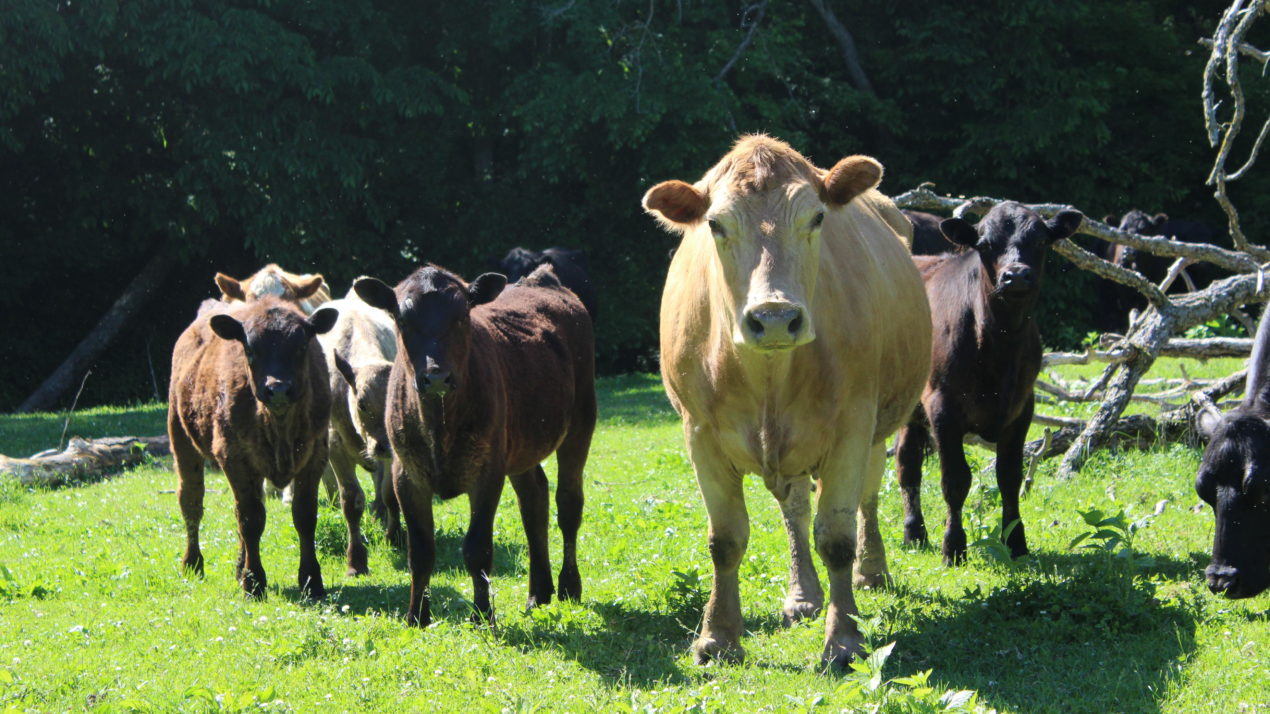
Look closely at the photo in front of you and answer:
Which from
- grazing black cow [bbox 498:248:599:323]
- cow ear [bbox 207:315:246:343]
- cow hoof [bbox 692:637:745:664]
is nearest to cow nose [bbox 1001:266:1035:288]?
cow hoof [bbox 692:637:745:664]

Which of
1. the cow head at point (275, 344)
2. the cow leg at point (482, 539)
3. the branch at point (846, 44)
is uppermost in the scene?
the branch at point (846, 44)

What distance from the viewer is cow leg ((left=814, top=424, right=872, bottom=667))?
19.3ft

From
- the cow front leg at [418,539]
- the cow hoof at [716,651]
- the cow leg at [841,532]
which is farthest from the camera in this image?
the cow front leg at [418,539]

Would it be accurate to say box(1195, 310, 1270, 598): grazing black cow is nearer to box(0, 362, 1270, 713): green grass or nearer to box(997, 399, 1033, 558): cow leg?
box(0, 362, 1270, 713): green grass

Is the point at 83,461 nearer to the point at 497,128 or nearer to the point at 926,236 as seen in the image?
the point at 926,236

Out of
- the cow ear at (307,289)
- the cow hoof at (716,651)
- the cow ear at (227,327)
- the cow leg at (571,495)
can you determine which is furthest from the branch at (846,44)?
the cow hoof at (716,651)

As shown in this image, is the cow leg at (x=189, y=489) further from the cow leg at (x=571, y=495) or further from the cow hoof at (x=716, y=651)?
the cow hoof at (x=716, y=651)

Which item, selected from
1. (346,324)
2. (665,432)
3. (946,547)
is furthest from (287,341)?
(665,432)

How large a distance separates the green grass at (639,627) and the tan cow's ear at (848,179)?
2068 millimetres

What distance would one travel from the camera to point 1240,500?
236 inches

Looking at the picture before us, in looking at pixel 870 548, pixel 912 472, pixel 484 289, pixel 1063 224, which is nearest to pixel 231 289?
pixel 484 289

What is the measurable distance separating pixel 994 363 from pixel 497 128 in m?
17.9

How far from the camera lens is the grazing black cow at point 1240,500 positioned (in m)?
5.91

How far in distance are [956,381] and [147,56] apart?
16148 mm
